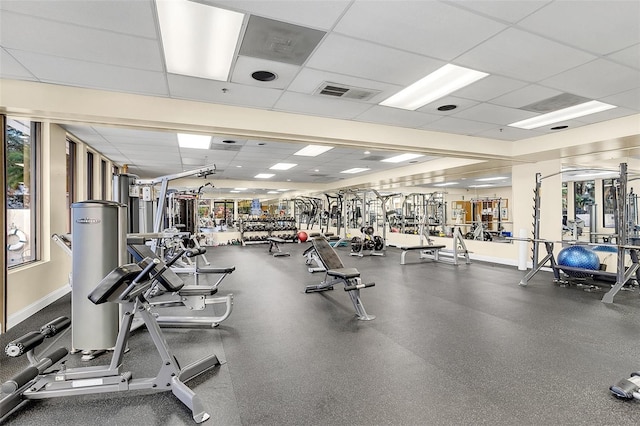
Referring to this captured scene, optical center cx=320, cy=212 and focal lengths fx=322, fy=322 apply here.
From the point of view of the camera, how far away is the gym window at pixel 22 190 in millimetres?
3479

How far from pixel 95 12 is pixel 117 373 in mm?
2358

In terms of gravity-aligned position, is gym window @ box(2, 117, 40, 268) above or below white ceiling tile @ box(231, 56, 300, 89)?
below

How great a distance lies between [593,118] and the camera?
179 inches

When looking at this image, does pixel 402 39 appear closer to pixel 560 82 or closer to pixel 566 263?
pixel 560 82

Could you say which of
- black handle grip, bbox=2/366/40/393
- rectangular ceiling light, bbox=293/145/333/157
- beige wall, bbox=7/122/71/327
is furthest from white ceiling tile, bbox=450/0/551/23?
beige wall, bbox=7/122/71/327

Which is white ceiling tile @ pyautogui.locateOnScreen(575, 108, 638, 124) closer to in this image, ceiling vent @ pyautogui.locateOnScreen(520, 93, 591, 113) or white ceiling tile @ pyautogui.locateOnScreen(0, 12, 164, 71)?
ceiling vent @ pyautogui.locateOnScreen(520, 93, 591, 113)

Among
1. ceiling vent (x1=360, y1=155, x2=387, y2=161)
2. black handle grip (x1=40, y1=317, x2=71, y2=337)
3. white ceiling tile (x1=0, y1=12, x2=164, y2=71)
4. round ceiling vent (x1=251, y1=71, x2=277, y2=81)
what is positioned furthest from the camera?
ceiling vent (x1=360, y1=155, x2=387, y2=161)

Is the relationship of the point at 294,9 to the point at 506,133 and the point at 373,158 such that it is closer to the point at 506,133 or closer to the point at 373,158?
the point at 506,133

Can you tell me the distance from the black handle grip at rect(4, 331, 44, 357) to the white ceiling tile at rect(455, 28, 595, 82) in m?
3.75

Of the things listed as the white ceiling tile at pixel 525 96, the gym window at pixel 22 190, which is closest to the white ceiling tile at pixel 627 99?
the white ceiling tile at pixel 525 96

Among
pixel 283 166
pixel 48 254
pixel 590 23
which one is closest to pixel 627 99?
pixel 590 23

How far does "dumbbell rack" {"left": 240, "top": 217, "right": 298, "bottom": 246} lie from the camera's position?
12.0 m

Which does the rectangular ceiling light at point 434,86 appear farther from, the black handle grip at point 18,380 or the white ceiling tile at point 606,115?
the black handle grip at point 18,380

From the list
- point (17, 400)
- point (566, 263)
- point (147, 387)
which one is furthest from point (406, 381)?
point (566, 263)
